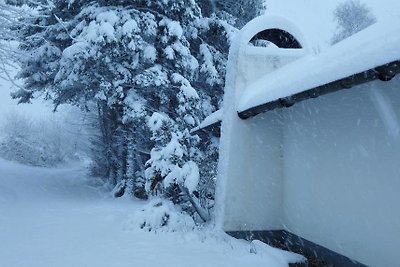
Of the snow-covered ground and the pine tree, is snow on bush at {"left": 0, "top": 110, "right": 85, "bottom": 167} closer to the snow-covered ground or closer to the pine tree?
the pine tree

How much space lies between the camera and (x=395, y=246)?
14.7 feet

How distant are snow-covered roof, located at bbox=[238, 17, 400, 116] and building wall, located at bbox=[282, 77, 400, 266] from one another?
2.12ft

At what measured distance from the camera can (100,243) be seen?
6.70m

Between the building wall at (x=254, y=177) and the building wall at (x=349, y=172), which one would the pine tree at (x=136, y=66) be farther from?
the building wall at (x=349, y=172)

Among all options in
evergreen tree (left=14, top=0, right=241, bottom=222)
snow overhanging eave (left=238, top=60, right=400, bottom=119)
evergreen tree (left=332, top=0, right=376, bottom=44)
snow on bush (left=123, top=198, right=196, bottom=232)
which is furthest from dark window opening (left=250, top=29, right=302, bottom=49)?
evergreen tree (left=332, top=0, right=376, bottom=44)

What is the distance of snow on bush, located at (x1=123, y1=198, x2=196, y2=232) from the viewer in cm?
778

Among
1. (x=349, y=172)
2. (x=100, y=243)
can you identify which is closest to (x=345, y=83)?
(x=349, y=172)

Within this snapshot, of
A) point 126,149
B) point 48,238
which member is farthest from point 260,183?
point 126,149

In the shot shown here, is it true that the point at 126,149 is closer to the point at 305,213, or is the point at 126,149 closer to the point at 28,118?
the point at 305,213

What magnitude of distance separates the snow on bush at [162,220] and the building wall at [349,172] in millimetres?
2133

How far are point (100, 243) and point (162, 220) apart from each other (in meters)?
1.57

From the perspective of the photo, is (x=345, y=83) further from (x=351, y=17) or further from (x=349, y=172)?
(x=351, y=17)

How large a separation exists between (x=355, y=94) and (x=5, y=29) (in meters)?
6.29

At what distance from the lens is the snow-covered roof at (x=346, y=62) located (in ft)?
11.9
